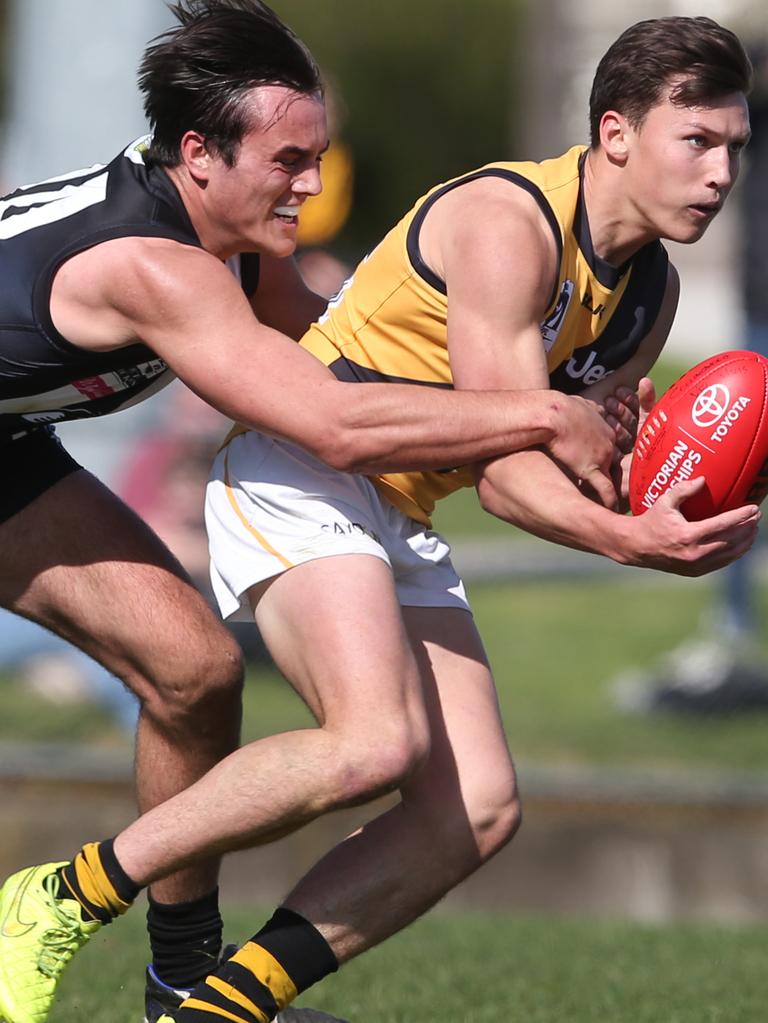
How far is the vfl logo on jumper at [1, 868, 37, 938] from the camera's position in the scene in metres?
4.12

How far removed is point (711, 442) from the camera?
12.9 ft

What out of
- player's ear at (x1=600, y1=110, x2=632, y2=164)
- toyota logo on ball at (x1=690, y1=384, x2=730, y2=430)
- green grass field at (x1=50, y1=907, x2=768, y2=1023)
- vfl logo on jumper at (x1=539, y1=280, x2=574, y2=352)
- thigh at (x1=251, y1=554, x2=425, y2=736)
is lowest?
green grass field at (x1=50, y1=907, x2=768, y2=1023)

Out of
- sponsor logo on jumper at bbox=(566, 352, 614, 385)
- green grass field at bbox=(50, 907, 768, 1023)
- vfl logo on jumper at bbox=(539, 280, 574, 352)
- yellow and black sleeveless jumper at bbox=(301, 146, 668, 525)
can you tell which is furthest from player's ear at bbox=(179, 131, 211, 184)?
green grass field at bbox=(50, 907, 768, 1023)

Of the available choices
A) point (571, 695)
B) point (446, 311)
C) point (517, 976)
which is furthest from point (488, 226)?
point (571, 695)

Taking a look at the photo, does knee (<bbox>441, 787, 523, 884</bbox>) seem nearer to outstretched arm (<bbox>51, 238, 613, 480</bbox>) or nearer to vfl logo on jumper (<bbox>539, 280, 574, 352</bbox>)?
outstretched arm (<bbox>51, 238, 613, 480</bbox>)

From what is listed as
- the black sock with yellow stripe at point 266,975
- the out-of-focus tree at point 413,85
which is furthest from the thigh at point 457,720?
the out-of-focus tree at point 413,85

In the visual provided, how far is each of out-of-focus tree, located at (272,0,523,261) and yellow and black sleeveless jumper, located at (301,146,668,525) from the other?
36.5 metres

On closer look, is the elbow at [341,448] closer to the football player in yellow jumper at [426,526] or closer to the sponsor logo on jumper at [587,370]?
the football player in yellow jumper at [426,526]

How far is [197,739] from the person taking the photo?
15.0ft

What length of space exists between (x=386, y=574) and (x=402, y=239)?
0.80 m

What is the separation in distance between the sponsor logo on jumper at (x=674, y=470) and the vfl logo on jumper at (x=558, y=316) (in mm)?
430

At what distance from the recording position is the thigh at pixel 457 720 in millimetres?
4133

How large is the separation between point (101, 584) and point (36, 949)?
0.93 meters

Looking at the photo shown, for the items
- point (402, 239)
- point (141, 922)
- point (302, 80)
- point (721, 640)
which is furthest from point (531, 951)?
point (721, 640)
